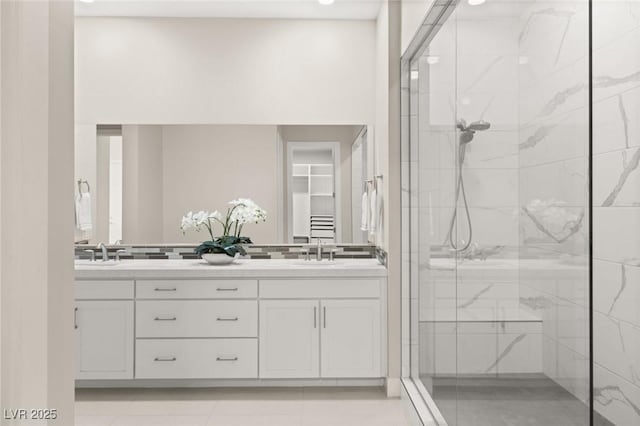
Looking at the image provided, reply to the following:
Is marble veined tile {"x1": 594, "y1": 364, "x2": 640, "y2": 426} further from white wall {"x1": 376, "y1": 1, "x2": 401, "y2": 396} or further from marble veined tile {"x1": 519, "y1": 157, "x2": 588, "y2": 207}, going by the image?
white wall {"x1": 376, "y1": 1, "x2": 401, "y2": 396}

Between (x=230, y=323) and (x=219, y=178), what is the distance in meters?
1.13

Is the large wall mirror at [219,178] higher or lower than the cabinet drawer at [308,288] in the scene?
higher

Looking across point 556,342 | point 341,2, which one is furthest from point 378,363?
point 341,2

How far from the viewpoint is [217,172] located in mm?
3930

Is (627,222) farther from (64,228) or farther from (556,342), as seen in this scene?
(64,228)

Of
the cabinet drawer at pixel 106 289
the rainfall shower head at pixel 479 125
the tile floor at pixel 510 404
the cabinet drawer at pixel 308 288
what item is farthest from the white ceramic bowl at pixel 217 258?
the rainfall shower head at pixel 479 125

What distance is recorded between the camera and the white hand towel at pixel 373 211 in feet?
12.1

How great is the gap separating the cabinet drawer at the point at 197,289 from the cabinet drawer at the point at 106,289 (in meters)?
0.07

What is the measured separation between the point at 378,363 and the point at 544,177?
225cm

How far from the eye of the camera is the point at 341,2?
3680 mm

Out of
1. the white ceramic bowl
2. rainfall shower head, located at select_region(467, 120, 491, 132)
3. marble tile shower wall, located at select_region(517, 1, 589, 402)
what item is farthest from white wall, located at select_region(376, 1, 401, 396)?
marble tile shower wall, located at select_region(517, 1, 589, 402)

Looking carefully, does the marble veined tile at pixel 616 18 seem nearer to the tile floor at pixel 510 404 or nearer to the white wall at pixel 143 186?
the tile floor at pixel 510 404

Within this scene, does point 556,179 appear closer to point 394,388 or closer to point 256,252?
point 394,388

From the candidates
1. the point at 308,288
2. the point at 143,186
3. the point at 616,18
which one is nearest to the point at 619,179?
the point at 616,18
